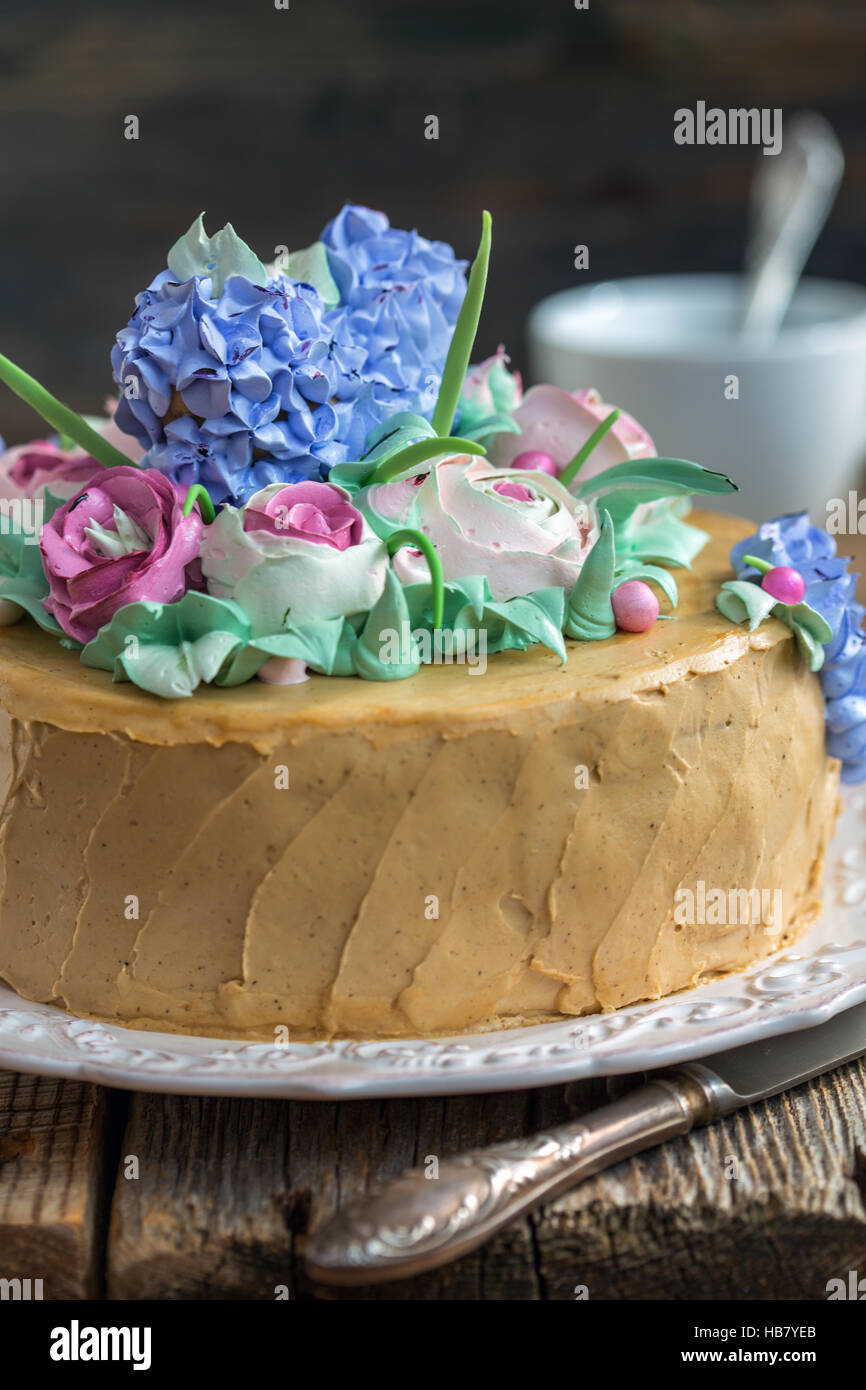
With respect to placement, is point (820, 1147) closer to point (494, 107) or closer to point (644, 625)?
point (644, 625)

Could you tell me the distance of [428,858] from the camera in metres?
1.38

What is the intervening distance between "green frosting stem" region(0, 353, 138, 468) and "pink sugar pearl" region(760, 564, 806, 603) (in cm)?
65

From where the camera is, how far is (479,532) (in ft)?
4.90

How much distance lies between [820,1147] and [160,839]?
0.65m

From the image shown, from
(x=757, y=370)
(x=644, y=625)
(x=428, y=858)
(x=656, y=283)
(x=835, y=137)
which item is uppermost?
(x=835, y=137)

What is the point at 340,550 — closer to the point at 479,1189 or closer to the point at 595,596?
the point at 595,596

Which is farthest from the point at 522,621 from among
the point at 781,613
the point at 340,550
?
the point at 781,613

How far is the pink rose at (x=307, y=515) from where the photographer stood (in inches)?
56.0

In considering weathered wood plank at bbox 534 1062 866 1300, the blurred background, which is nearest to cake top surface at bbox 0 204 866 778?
weathered wood plank at bbox 534 1062 866 1300

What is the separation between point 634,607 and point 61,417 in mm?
617

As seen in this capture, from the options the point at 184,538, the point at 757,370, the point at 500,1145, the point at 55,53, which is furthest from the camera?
Result: the point at 55,53

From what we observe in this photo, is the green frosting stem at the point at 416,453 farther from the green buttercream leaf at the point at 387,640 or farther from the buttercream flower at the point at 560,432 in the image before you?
the buttercream flower at the point at 560,432

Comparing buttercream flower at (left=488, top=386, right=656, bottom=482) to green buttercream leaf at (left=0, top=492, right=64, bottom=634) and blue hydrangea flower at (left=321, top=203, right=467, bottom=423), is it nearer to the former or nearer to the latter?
blue hydrangea flower at (left=321, top=203, right=467, bottom=423)
